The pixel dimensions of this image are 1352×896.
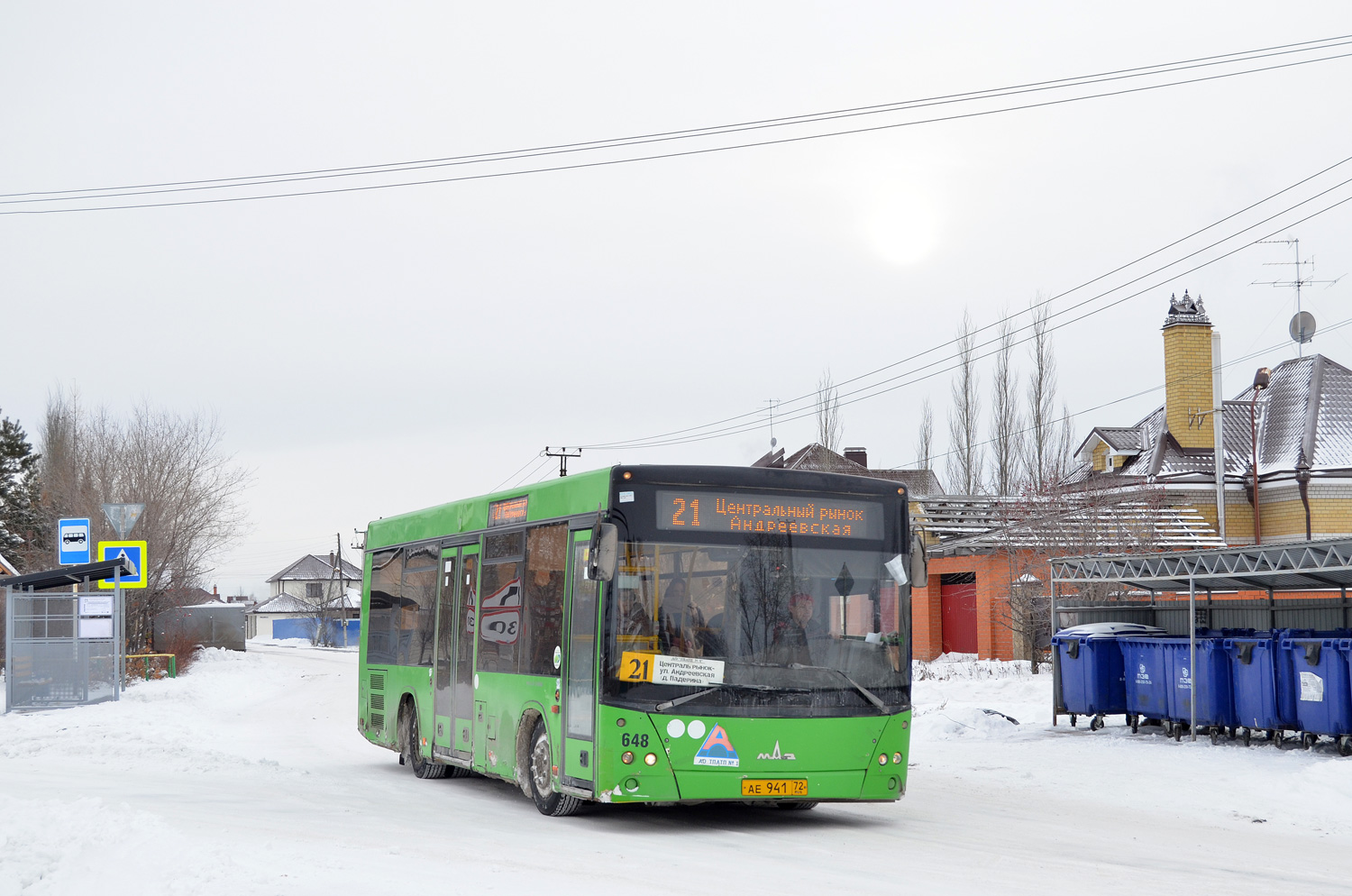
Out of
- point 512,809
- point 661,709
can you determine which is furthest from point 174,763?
point 661,709

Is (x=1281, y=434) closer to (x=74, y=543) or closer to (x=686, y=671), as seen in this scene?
(x=74, y=543)

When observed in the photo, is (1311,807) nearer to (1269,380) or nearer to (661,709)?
(661,709)

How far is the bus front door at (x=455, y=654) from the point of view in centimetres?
1410

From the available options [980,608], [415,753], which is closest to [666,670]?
[415,753]

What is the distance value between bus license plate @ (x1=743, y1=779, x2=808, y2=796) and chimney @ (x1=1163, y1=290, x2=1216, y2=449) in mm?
36694

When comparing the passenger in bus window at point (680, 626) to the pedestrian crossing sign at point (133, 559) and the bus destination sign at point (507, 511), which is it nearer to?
the bus destination sign at point (507, 511)

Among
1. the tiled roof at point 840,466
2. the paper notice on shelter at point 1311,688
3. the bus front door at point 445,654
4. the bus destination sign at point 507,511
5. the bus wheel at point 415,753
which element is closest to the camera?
the bus destination sign at point 507,511

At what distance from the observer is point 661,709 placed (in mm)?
10820

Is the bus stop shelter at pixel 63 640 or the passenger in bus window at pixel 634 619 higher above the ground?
the passenger in bus window at pixel 634 619

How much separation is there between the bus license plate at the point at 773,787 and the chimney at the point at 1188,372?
36694 mm

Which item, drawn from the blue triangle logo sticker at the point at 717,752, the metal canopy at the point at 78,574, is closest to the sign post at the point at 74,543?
the metal canopy at the point at 78,574

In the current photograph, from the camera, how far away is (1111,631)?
2075 centimetres

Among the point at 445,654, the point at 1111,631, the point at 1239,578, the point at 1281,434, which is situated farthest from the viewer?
the point at 1281,434

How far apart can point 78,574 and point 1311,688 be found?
22.0m
